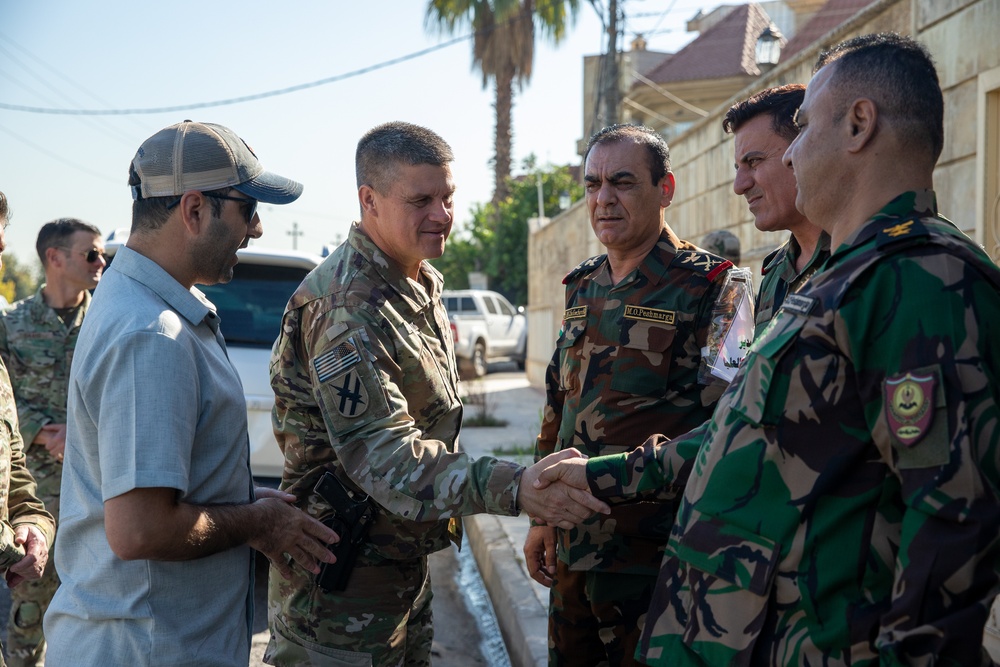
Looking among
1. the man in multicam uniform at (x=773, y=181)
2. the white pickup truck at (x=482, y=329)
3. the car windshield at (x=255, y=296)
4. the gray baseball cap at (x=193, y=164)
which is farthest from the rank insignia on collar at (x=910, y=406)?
the white pickup truck at (x=482, y=329)

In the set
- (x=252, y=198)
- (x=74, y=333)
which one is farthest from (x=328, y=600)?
(x=74, y=333)

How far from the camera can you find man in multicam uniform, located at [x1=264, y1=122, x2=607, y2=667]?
2.40 meters

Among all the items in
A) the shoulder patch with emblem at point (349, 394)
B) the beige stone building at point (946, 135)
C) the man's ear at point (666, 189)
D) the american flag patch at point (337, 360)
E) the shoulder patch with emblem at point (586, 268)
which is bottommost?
the shoulder patch with emblem at point (349, 394)

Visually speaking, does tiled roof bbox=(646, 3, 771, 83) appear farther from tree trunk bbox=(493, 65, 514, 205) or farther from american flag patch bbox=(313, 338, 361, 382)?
american flag patch bbox=(313, 338, 361, 382)

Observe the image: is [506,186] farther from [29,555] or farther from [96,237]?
[29,555]

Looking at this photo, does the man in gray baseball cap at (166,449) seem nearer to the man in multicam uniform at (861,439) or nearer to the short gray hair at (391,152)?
the short gray hair at (391,152)

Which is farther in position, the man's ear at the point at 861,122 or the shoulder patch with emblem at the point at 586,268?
the shoulder patch with emblem at the point at 586,268

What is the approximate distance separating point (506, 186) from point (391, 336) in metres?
26.5

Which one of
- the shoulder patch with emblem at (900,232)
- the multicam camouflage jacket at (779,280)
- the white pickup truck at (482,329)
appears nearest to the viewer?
the shoulder patch with emblem at (900,232)

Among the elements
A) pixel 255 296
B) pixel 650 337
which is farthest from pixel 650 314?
pixel 255 296

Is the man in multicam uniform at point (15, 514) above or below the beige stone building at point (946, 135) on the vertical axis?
below

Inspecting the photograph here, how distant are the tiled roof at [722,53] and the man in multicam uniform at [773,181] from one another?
20.7m

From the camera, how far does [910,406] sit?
137cm

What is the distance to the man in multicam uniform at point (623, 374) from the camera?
2.75 metres
